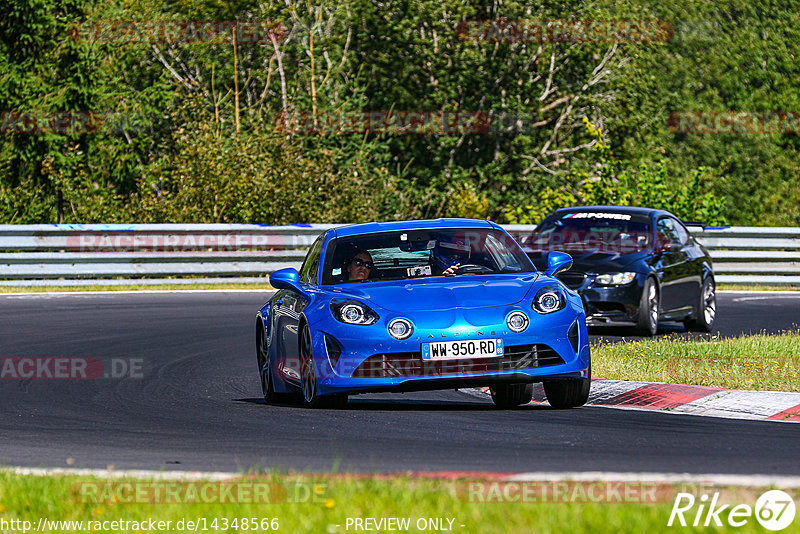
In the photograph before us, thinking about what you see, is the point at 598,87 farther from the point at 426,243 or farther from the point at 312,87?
the point at 426,243

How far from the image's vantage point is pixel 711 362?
1284 centimetres

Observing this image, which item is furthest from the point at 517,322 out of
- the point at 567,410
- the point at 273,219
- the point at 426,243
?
the point at 273,219

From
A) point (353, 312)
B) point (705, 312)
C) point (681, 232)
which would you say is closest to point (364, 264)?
point (353, 312)

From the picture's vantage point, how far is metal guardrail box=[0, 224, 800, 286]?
2169 centimetres

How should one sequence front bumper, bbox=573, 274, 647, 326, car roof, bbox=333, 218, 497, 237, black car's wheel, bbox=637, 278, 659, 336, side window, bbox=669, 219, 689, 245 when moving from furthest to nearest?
1. side window, bbox=669, 219, 689, 245
2. black car's wheel, bbox=637, 278, 659, 336
3. front bumper, bbox=573, 274, 647, 326
4. car roof, bbox=333, 218, 497, 237

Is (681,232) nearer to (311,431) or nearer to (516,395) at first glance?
(516,395)

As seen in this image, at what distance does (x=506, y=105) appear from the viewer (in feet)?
120

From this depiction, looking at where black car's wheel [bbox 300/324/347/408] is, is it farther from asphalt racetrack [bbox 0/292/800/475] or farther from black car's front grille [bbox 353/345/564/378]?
black car's front grille [bbox 353/345/564/378]

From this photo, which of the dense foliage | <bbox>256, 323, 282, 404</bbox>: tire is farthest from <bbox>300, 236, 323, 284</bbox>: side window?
the dense foliage

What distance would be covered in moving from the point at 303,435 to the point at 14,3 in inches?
903

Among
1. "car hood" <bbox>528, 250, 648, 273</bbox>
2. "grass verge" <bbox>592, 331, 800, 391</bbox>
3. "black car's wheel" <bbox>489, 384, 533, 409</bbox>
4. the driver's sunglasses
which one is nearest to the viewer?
"black car's wheel" <bbox>489, 384, 533, 409</bbox>

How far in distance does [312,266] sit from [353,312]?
1.50 m

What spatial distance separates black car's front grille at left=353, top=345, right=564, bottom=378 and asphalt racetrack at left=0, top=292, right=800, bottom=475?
12.3 inches

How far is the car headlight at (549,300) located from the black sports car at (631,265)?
643 centimetres
